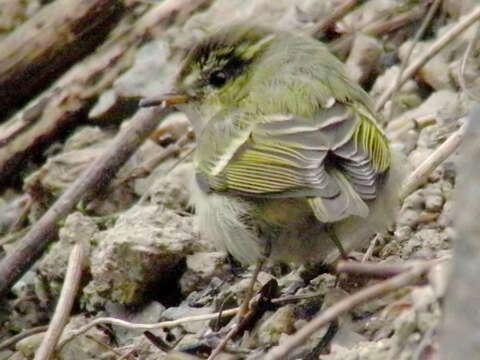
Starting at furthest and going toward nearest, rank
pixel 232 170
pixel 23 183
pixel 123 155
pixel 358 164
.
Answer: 1. pixel 23 183
2. pixel 123 155
3. pixel 232 170
4. pixel 358 164

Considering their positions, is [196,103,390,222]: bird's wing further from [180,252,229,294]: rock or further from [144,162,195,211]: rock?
[144,162,195,211]: rock

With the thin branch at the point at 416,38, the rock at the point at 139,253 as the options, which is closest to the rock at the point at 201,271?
the rock at the point at 139,253

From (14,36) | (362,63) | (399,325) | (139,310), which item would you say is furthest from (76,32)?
(399,325)

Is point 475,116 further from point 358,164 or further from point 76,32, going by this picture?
point 76,32

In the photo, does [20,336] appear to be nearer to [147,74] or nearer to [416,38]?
[147,74]

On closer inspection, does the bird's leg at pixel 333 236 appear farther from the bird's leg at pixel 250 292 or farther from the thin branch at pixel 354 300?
the thin branch at pixel 354 300
